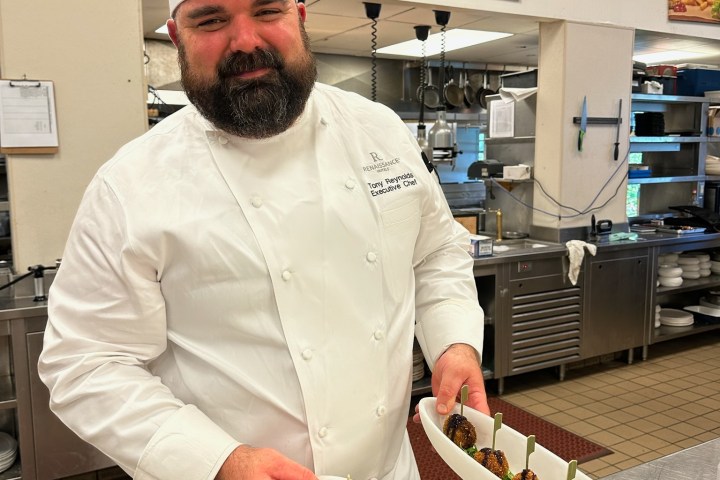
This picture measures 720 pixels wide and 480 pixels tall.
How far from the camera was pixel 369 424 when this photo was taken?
4.29 feet

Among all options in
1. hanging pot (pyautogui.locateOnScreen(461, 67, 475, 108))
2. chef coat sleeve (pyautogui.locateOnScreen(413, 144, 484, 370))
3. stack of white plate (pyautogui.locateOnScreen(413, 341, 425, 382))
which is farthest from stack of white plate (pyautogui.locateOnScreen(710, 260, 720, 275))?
chef coat sleeve (pyautogui.locateOnScreen(413, 144, 484, 370))

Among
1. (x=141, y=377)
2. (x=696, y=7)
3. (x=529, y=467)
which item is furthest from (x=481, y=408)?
(x=696, y=7)

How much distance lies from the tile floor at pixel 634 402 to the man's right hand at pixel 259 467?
8.33 feet

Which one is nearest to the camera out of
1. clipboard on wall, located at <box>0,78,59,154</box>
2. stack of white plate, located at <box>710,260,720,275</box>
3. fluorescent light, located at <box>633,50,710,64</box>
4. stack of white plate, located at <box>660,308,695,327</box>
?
clipboard on wall, located at <box>0,78,59,154</box>

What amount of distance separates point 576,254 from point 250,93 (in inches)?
140

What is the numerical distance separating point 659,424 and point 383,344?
310 centimetres

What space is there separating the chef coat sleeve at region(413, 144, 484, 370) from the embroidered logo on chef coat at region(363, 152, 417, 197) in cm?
7

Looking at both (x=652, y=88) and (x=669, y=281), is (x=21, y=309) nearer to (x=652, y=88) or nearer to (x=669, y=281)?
(x=669, y=281)

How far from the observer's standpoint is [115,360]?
1.11 meters

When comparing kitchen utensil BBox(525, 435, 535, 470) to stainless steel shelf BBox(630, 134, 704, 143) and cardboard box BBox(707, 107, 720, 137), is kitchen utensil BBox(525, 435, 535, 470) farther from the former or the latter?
cardboard box BBox(707, 107, 720, 137)

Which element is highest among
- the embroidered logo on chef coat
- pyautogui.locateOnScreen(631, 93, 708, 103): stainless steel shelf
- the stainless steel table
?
pyautogui.locateOnScreen(631, 93, 708, 103): stainless steel shelf

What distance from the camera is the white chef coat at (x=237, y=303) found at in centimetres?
109

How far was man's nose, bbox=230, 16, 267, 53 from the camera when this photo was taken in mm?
1134

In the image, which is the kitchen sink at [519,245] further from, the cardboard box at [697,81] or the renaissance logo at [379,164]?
the renaissance logo at [379,164]
